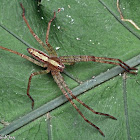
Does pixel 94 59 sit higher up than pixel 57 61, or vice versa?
pixel 57 61

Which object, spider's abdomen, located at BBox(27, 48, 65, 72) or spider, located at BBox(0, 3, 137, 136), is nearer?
spider, located at BBox(0, 3, 137, 136)

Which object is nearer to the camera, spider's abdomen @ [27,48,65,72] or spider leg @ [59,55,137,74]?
spider leg @ [59,55,137,74]

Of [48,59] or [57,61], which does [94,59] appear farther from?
[48,59]

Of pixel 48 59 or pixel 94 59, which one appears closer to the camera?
pixel 94 59

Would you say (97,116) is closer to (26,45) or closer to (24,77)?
(24,77)

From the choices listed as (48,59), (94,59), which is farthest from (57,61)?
(94,59)

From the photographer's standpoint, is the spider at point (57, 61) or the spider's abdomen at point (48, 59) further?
the spider's abdomen at point (48, 59)

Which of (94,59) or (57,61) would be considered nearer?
(94,59)

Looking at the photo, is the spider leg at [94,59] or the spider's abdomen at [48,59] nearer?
the spider leg at [94,59]
